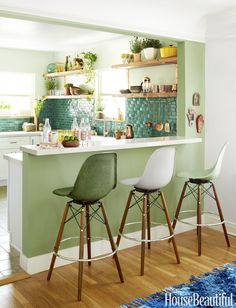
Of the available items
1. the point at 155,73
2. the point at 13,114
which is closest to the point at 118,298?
the point at 155,73

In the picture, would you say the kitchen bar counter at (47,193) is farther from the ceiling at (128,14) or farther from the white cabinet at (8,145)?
the white cabinet at (8,145)

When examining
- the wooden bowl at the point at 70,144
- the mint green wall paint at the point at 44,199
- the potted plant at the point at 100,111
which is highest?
the potted plant at the point at 100,111

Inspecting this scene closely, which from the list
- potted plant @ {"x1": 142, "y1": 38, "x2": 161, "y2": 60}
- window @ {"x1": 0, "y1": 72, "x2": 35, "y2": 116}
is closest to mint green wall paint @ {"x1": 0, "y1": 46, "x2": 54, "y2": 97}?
window @ {"x1": 0, "y1": 72, "x2": 35, "y2": 116}

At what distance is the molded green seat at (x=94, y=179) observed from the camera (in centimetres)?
314

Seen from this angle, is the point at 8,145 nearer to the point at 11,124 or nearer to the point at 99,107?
the point at 11,124

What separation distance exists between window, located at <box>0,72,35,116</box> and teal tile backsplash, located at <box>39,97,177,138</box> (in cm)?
56

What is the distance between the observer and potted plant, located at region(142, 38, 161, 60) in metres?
5.21

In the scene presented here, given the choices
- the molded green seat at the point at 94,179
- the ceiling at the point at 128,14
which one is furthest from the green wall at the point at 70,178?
the molded green seat at the point at 94,179

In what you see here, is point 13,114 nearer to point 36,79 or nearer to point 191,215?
point 36,79

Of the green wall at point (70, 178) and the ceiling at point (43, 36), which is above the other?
the ceiling at point (43, 36)

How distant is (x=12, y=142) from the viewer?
7250 millimetres

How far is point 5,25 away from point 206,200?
357 cm

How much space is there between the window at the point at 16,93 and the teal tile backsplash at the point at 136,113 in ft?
1.85

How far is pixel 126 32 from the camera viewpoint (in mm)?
4039
